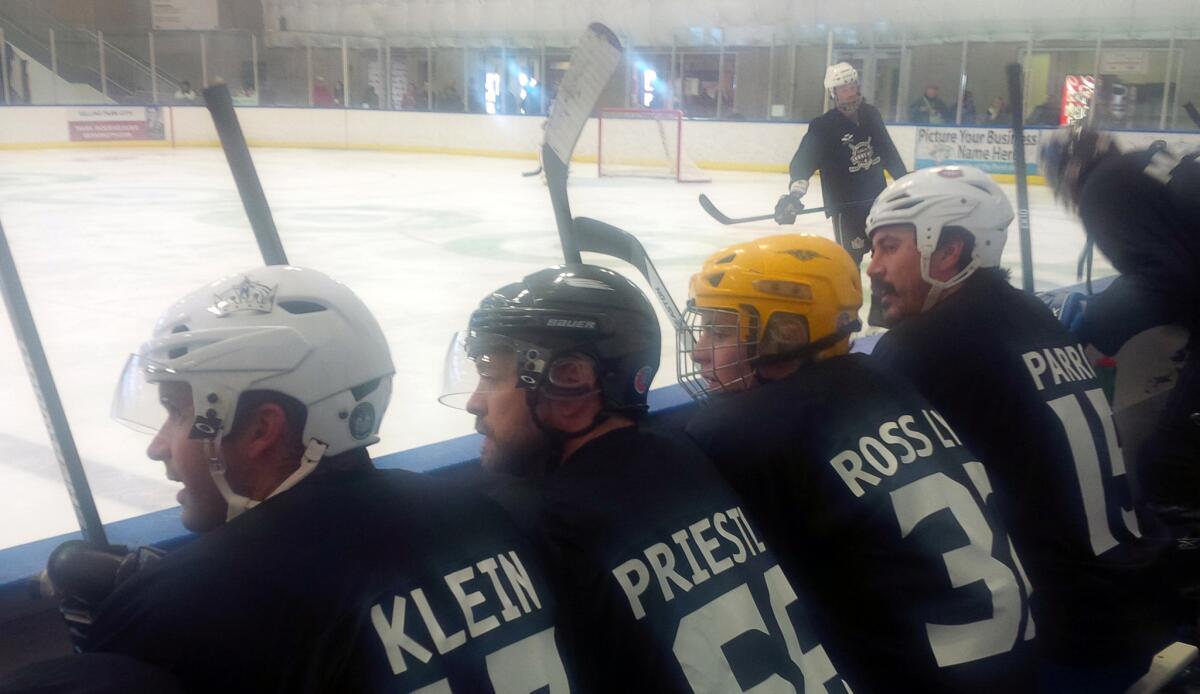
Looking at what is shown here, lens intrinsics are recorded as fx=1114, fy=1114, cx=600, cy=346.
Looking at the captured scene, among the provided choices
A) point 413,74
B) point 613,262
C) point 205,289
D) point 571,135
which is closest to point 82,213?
point 613,262

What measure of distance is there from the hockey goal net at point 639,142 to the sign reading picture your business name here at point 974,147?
9.41 ft

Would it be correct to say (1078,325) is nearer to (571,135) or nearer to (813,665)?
(571,135)

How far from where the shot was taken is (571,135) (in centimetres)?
190

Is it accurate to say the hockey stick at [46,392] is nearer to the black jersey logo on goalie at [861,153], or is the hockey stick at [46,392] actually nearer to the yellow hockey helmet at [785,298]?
the yellow hockey helmet at [785,298]

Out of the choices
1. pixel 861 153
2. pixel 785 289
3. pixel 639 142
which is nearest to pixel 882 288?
pixel 785 289

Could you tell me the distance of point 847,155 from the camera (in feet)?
17.7

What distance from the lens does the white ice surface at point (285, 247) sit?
126 inches

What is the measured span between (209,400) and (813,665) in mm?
671

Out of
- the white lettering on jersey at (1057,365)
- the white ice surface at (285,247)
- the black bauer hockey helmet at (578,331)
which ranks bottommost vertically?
the white ice surface at (285,247)

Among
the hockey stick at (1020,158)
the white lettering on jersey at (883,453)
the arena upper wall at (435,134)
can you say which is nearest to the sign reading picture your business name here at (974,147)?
the arena upper wall at (435,134)

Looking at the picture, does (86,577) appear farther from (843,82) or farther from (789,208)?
(843,82)

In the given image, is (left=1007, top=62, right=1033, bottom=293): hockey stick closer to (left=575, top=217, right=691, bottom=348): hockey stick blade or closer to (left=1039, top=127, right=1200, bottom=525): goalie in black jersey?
(left=1039, top=127, right=1200, bottom=525): goalie in black jersey

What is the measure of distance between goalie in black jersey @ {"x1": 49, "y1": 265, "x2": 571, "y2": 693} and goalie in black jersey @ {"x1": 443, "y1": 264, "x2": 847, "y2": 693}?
9cm

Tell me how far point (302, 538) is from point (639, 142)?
45.4 ft
